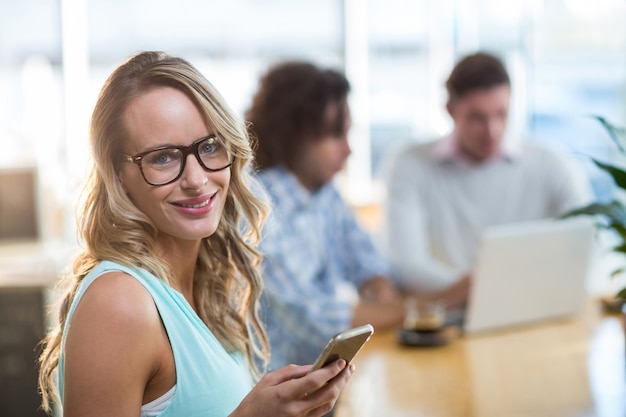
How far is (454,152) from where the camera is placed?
124 inches

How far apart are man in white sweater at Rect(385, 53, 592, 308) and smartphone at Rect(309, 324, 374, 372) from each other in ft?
6.07

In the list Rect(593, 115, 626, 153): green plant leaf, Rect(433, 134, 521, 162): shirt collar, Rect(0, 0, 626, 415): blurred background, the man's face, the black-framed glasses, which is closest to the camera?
the black-framed glasses

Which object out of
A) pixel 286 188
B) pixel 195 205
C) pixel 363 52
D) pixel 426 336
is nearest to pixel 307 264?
pixel 286 188

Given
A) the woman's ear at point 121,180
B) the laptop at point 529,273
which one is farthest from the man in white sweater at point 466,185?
the woman's ear at point 121,180

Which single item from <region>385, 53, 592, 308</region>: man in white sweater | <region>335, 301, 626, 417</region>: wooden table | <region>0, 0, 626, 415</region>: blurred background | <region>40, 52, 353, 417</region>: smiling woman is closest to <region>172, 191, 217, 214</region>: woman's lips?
<region>40, 52, 353, 417</region>: smiling woman

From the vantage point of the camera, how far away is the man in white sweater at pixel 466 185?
306 centimetres

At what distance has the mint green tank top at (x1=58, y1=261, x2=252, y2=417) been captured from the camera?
1.21m

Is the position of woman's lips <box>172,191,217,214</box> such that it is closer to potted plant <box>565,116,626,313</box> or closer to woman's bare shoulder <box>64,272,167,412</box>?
woman's bare shoulder <box>64,272,167,412</box>

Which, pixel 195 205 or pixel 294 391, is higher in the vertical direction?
pixel 195 205

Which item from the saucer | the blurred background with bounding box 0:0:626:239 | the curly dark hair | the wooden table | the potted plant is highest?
the blurred background with bounding box 0:0:626:239

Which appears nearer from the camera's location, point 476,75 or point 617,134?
point 617,134

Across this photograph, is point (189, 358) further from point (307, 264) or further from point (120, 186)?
point (307, 264)

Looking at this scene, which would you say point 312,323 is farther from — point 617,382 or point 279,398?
point 279,398

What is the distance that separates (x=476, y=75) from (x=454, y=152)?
304mm
